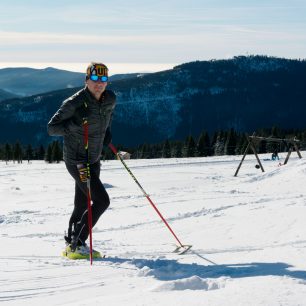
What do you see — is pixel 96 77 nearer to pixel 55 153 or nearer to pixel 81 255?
pixel 81 255

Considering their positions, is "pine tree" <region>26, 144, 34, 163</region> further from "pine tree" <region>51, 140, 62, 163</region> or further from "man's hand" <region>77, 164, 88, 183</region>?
"man's hand" <region>77, 164, 88, 183</region>

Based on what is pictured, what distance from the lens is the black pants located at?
19.6ft

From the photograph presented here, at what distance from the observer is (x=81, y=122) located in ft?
19.0

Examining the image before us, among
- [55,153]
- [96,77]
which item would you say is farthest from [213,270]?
[55,153]

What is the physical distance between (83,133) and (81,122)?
15 centimetres

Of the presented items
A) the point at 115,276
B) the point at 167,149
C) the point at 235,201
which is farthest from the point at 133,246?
the point at 167,149

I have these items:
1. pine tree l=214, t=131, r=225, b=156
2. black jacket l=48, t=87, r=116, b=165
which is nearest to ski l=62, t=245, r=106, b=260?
black jacket l=48, t=87, r=116, b=165

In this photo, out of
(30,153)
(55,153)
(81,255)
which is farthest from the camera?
(30,153)

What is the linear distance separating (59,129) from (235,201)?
18.4 ft

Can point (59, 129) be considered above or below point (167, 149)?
above

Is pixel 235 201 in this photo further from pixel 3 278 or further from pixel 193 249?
pixel 3 278

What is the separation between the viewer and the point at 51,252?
6340 millimetres

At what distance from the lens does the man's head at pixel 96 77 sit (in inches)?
224

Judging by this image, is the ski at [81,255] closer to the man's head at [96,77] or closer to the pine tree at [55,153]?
the man's head at [96,77]
